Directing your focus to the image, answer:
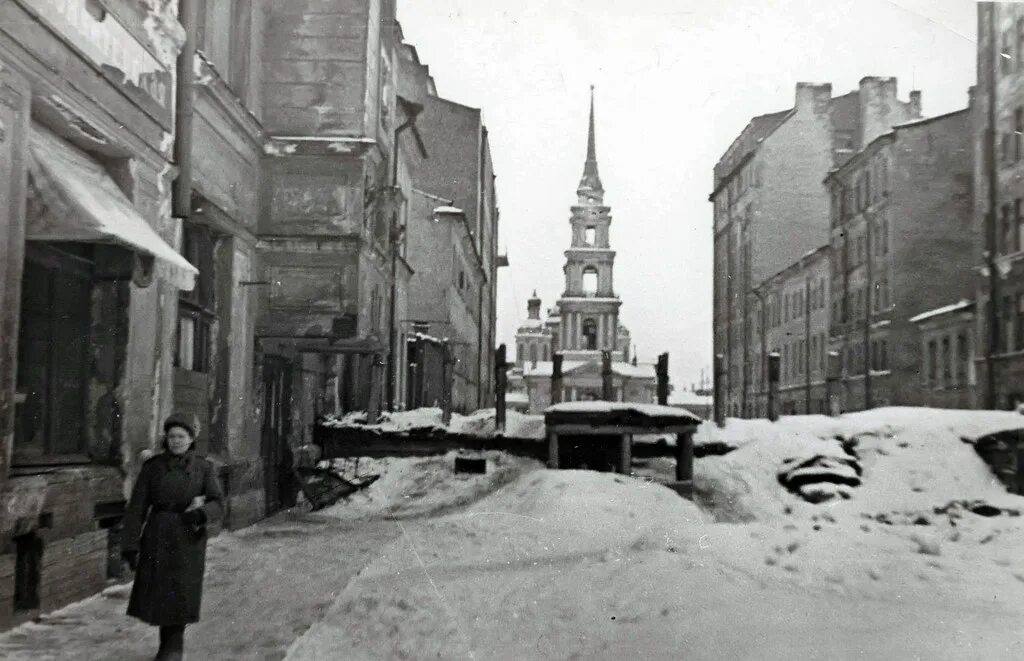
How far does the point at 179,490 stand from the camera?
659cm

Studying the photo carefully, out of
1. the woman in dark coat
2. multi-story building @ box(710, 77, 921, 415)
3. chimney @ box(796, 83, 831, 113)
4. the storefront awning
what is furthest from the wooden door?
chimney @ box(796, 83, 831, 113)

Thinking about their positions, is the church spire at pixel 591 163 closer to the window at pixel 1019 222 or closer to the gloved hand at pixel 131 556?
the gloved hand at pixel 131 556

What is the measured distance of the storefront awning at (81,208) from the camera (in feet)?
25.0

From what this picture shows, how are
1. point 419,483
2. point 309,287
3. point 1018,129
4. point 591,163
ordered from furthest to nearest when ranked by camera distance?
point 1018,129 → point 419,483 → point 309,287 → point 591,163

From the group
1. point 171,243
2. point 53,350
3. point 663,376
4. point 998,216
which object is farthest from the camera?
point 998,216

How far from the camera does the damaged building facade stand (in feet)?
25.1

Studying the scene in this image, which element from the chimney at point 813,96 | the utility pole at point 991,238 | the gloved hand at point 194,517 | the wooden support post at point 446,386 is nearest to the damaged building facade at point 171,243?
the gloved hand at point 194,517

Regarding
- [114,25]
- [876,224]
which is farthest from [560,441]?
[876,224]

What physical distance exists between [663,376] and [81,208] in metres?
11.7

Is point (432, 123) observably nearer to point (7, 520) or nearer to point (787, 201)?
point (787, 201)

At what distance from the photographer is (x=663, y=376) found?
17891 millimetres

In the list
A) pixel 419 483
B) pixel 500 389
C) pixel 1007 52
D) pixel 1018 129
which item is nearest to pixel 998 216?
pixel 1018 129

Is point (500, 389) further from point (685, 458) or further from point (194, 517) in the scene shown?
point (194, 517)

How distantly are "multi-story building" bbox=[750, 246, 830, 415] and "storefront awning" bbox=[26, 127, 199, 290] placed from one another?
28.4 meters
